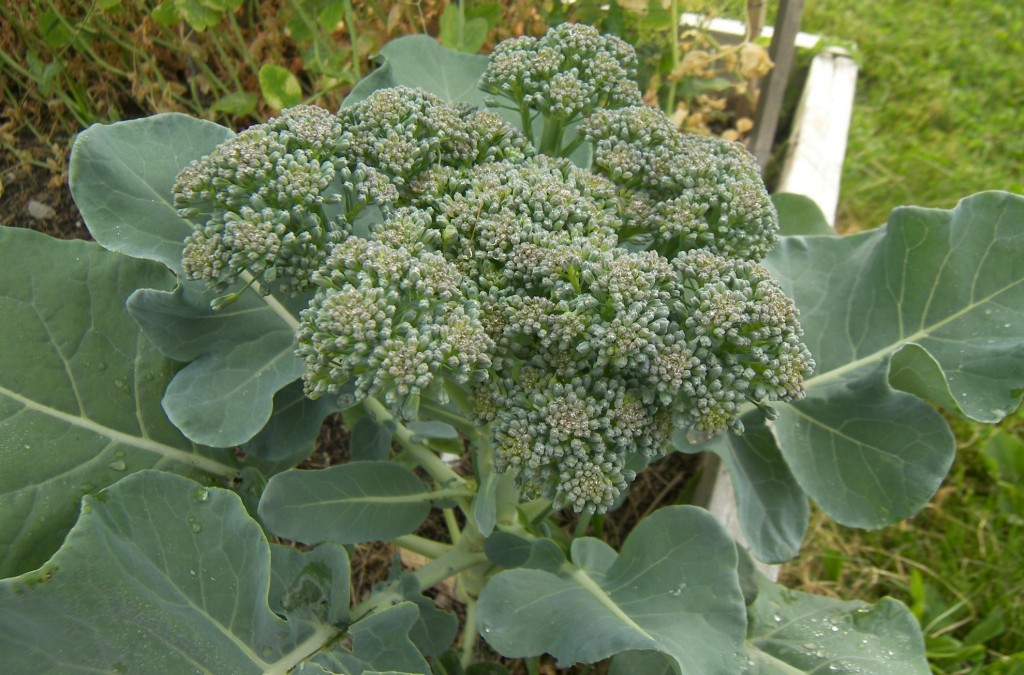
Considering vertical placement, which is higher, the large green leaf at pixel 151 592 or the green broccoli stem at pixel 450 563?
the large green leaf at pixel 151 592

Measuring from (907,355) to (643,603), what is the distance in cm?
73

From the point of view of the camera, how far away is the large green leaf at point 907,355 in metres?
1.55

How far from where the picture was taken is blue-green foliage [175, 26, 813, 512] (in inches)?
46.0

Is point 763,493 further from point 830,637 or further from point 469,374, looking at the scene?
point 469,374

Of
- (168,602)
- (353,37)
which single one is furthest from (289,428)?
(353,37)

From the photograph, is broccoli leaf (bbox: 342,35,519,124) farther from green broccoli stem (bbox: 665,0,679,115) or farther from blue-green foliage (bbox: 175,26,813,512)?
green broccoli stem (bbox: 665,0,679,115)

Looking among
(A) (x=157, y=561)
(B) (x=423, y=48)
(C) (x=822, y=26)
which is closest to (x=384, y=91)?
(B) (x=423, y=48)

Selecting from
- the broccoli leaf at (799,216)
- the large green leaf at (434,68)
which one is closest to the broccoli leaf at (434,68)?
the large green leaf at (434,68)

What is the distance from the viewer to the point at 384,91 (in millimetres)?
1402

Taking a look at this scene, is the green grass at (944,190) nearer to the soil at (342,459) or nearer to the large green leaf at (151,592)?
the soil at (342,459)

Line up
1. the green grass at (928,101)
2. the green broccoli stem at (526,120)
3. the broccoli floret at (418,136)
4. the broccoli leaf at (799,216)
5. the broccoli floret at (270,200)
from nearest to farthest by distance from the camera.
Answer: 1. the broccoli floret at (270,200)
2. the broccoli floret at (418,136)
3. the green broccoli stem at (526,120)
4. the broccoli leaf at (799,216)
5. the green grass at (928,101)

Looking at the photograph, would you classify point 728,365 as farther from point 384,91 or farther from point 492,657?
point 492,657

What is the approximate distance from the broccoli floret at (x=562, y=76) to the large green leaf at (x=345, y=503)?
2.45 feet

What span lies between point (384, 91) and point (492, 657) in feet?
4.59
